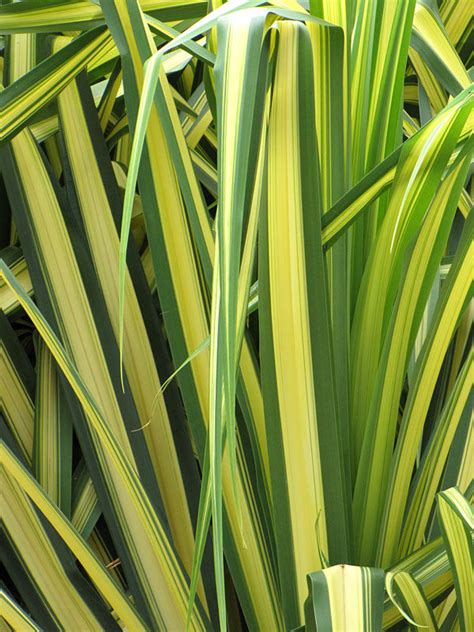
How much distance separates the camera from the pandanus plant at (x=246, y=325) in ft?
1.25

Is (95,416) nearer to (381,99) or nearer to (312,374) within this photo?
(312,374)

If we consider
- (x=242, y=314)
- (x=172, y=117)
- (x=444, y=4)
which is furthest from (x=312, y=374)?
(x=444, y=4)

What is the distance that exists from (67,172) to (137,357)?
0.14m

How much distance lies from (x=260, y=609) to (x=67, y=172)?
0.32m

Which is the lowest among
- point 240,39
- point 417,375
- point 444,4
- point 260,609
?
point 260,609

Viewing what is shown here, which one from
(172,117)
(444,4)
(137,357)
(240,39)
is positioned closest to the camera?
(240,39)

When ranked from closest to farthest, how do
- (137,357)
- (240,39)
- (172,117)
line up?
(240,39), (172,117), (137,357)

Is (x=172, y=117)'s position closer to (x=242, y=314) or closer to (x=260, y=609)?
(x=242, y=314)

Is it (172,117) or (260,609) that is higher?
(172,117)

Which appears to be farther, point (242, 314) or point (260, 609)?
point (260, 609)

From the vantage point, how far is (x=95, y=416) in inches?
17.2

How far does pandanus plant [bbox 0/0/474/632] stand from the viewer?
382 mm

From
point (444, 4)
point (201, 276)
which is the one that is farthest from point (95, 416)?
point (444, 4)

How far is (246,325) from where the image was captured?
52 cm
